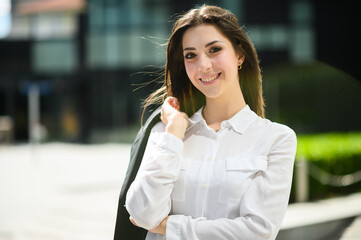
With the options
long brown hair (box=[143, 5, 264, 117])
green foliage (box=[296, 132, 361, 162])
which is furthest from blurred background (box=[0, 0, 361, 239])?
long brown hair (box=[143, 5, 264, 117])

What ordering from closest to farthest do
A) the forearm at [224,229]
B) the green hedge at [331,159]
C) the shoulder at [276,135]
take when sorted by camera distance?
1. the forearm at [224,229]
2. the shoulder at [276,135]
3. the green hedge at [331,159]

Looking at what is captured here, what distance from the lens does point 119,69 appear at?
25469 millimetres

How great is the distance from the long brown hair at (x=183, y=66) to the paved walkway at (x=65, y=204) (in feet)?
14.2

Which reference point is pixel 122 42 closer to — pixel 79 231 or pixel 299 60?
pixel 299 60

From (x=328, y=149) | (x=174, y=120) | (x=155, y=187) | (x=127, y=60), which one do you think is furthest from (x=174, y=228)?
(x=127, y=60)

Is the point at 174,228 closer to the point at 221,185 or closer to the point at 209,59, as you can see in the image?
the point at 221,185

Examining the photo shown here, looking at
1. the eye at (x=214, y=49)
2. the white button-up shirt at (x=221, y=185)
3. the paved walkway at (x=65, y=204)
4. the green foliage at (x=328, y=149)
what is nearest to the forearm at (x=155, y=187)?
the white button-up shirt at (x=221, y=185)

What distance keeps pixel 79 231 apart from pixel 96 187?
155 inches

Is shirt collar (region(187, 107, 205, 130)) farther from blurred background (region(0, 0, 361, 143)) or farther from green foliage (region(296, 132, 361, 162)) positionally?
blurred background (region(0, 0, 361, 143))

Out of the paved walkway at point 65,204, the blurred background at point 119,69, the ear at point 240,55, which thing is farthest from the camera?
the blurred background at point 119,69

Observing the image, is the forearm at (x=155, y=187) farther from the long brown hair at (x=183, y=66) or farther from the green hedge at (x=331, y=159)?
the green hedge at (x=331, y=159)

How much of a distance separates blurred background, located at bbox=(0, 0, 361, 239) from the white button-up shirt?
14.2 metres

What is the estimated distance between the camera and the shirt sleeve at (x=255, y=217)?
1704 millimetres

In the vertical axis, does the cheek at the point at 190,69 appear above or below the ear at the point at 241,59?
below
